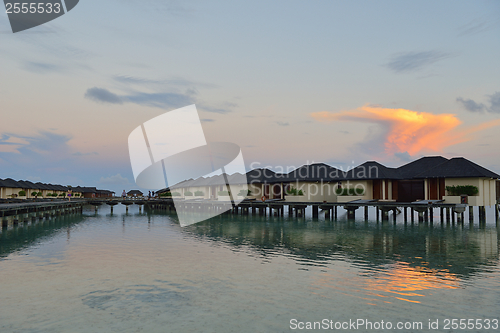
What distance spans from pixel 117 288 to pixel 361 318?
8.21m

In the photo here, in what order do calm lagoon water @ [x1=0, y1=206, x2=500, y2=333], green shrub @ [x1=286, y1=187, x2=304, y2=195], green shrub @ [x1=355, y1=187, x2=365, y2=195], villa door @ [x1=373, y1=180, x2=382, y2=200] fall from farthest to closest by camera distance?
1. green shrub @ [x1=286, y1=187, x2=304, y2=195]
2. green shrub @ [x1=355, y1=187, x2=365, y2=195]
3. villa door @ [x1=373, y1=180, x2=382, y2=200]
4. calm lagoon water @ [x1=0, y1=206, x2=500, y2=333]

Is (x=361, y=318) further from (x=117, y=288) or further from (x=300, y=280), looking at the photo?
(x=117, y=288)

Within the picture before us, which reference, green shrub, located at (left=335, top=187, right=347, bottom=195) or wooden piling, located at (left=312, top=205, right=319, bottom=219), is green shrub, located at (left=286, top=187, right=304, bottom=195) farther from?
green shrub, located at (left=335, top=187, right=347, bottom=195)

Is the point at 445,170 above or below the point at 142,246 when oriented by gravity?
above

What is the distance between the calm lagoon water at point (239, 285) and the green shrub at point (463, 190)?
15655mm

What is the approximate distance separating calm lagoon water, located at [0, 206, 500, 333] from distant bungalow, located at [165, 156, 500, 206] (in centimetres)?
1635

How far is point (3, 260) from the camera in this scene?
17703 millimetres

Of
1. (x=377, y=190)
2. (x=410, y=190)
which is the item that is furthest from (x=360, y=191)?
(x=410, y=190)

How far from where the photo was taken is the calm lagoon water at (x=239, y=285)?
381 inches

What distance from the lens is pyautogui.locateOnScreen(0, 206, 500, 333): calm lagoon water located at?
9688mm

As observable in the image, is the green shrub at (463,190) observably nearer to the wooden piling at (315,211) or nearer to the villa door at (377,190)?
the villa door at (377,190)

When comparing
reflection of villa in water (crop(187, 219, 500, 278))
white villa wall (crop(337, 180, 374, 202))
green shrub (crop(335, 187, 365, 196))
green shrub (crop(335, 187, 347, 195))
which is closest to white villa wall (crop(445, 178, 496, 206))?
white villa wall (crop(337, 180, 374, 202))

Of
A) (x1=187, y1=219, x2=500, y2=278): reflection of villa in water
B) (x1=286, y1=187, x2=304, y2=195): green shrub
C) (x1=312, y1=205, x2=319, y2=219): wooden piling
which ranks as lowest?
(x1=187, y1=219, x2=500, y2=278): reflection of villa in water

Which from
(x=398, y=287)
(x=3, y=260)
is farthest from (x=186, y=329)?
(x=3, y=260)
